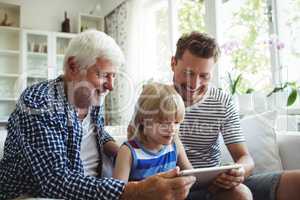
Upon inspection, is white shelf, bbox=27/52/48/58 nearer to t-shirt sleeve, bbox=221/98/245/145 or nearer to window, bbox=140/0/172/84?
window, bbox=140/0/172/84

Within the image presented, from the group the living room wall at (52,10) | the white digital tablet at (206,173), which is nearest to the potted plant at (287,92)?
the white digital tablet at (206,173)

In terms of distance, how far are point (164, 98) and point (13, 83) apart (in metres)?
3.84

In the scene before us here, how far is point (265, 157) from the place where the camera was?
64.3 inches

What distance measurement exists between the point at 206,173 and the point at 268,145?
0.75 meters

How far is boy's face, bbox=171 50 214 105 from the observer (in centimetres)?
145

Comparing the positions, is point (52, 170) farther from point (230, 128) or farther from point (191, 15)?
point (191, 15)

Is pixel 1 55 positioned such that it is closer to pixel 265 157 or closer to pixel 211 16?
pixel 211 16

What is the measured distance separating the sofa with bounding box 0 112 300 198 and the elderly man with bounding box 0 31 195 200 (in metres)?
0.41

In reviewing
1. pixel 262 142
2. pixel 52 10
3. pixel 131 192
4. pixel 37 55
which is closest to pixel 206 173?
pixel 131 192

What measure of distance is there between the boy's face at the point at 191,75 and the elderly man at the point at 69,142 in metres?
0.29

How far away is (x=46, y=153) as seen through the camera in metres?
0.96

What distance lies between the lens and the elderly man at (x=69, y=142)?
0.93 meters

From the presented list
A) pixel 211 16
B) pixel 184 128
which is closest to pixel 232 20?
pixel 211 16

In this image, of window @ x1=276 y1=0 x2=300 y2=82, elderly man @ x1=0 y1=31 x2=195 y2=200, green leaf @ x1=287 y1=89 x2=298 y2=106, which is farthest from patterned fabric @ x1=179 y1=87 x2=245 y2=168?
window @ x1=276 y1=0 x2=300 y2=82
